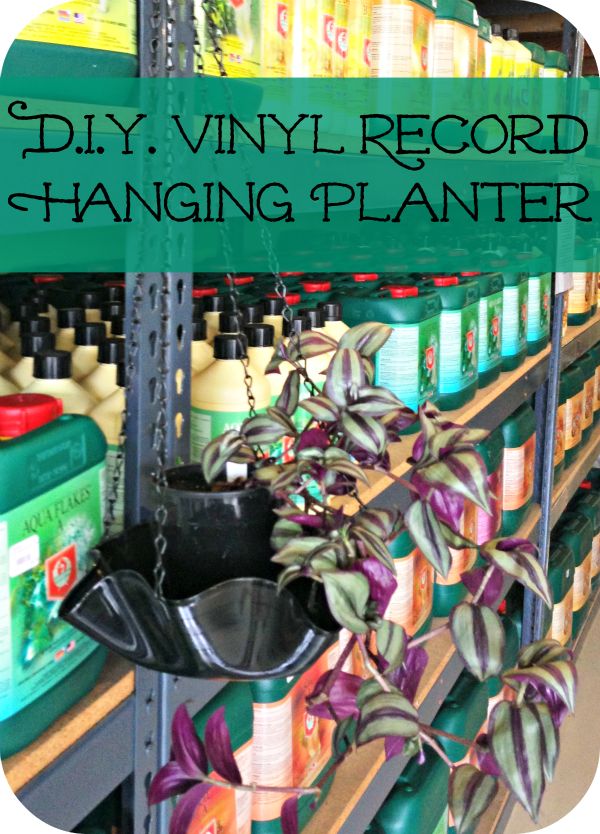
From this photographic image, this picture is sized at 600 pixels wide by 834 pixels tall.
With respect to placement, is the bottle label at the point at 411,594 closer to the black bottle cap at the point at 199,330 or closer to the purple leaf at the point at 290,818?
the black bottle cap at the point at 199,330

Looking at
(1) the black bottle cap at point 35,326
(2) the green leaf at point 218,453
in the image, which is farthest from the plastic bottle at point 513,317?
(2) the green leaf at point 218,453

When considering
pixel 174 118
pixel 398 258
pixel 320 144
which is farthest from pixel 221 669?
pixel 398 258

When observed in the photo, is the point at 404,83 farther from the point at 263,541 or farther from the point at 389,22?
the point at 263,541

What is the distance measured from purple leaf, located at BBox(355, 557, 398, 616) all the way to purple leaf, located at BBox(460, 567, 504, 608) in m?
0.14

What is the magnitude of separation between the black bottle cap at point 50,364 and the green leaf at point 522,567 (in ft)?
1.42

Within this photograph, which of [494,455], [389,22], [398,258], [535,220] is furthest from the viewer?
[535,220]

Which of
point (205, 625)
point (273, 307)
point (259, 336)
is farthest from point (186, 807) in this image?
point (273, 307)

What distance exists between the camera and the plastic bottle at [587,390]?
3719 mm

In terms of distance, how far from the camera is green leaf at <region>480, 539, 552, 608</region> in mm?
761

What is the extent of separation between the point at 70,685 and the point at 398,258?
154 cm

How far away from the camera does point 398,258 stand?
7.20ft

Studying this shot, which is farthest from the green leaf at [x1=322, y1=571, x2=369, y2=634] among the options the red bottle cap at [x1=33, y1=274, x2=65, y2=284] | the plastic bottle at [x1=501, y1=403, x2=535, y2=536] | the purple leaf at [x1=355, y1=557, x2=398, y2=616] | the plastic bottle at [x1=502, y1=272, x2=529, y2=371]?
Answer: the plastic bottle at [x1=501, y1=403, x2=535, y2=536]

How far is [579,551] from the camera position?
3.64 m

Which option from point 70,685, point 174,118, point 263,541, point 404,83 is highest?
point 404,83
